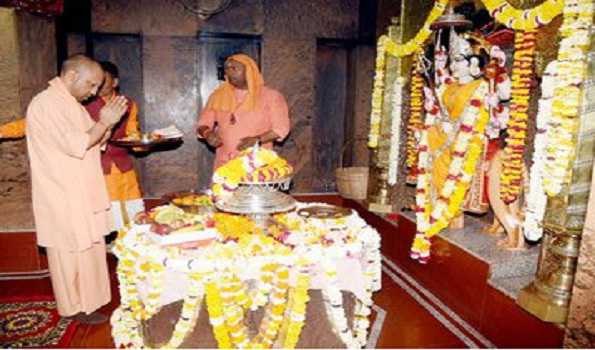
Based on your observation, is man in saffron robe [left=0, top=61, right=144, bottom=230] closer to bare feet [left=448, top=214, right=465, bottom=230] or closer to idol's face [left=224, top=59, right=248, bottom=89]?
idol's face [left=224, top=59, right=248, bottom=89]

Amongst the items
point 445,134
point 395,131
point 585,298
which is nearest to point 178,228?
point 585,298

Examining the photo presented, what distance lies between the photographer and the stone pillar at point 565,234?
2754 mm

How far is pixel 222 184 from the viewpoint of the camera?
265cm

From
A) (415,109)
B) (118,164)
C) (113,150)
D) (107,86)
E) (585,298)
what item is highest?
(107,86)

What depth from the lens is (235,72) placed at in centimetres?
434

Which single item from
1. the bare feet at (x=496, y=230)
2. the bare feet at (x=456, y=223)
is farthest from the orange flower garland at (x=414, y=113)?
the bare feet at (x=496, y=230)

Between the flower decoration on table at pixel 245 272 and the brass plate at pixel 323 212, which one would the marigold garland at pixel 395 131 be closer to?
the brass plate at pixel 323 212

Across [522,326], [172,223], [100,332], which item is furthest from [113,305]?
[522,326]

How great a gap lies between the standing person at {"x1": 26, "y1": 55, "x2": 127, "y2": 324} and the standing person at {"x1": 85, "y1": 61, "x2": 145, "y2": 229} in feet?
3.23

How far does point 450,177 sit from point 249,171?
2.14 metres

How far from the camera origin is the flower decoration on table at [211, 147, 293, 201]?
259 cm

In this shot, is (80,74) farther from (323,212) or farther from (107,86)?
(323,212)

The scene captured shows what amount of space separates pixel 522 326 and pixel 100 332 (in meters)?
2.98

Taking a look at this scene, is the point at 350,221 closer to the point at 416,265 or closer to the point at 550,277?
the point at 550,277
